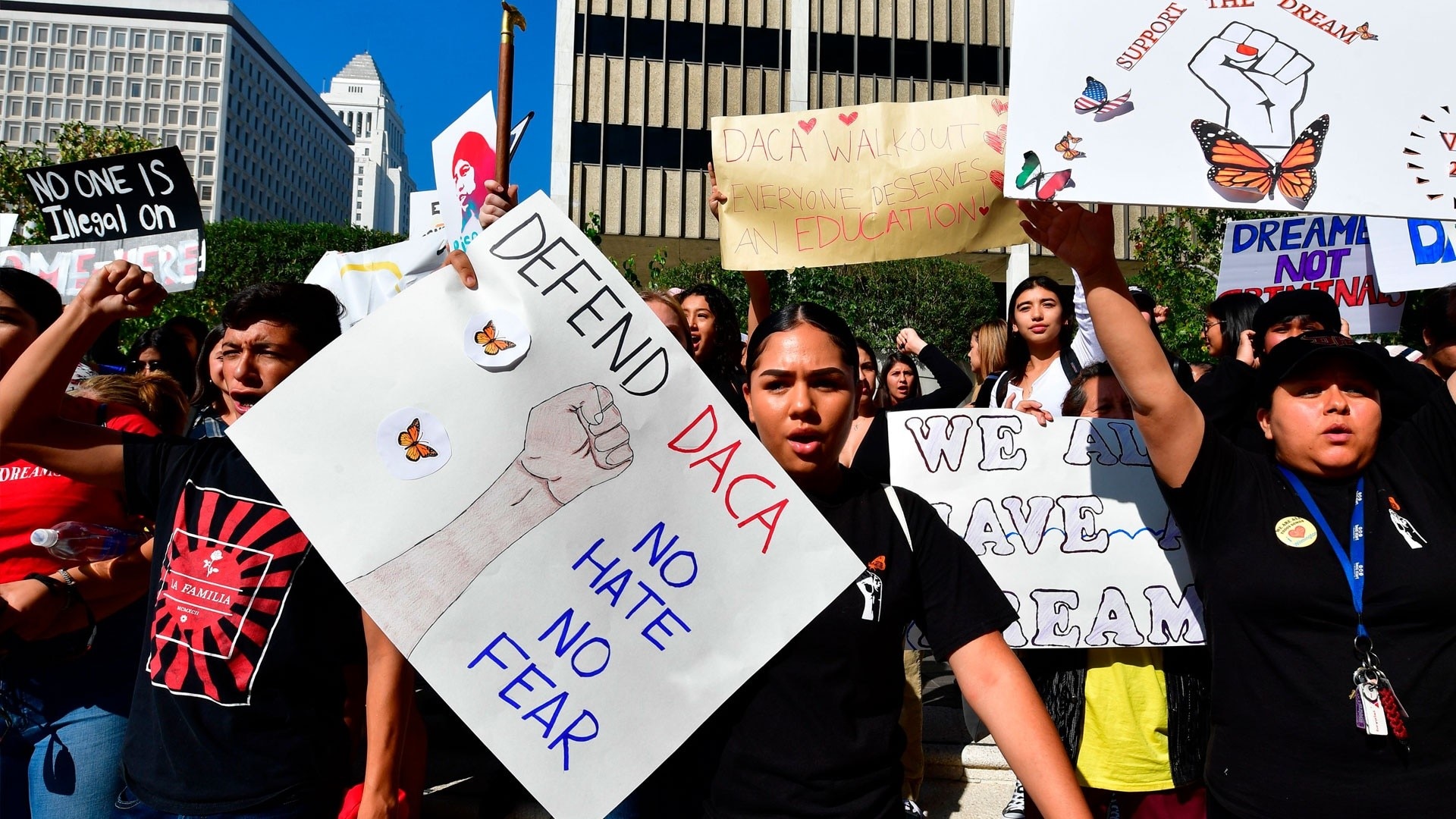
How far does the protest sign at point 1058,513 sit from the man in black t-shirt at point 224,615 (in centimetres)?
162

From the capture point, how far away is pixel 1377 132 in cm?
214

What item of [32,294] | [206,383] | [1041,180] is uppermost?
[1041,180]

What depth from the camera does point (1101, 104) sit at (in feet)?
6.93

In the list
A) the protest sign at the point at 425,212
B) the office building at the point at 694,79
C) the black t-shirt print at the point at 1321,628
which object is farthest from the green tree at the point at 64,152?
the black t-shirt print at the point at 1321,628

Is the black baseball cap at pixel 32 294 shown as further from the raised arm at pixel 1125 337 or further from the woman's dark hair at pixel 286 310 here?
the raised arm at pixel 1125 337

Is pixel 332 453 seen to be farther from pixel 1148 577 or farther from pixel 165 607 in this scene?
pixel 1148 577

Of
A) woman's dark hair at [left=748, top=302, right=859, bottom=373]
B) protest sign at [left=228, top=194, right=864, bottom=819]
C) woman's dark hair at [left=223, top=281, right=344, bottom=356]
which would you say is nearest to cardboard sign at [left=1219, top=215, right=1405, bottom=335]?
woman's dark hair at [left=748, top=302, right=859, bottom=373]

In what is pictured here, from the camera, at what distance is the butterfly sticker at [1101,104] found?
2.11 metres

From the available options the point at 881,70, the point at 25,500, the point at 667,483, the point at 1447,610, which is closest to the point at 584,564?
the point at 667,483

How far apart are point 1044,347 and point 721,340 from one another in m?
1.28

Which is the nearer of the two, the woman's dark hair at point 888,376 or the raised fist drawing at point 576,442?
the raised fist drawing at point 576,442

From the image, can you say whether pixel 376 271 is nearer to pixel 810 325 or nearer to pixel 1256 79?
pixel 810 325

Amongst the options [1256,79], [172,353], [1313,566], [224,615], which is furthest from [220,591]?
[172,353]

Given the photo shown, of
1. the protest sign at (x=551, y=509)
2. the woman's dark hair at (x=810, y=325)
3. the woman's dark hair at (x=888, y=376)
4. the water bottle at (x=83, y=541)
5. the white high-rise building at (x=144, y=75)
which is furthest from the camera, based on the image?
the white high-rise building at (x=144, y=75)
